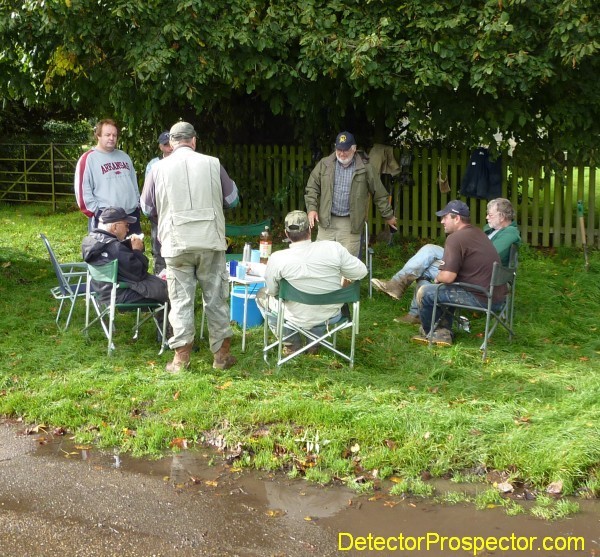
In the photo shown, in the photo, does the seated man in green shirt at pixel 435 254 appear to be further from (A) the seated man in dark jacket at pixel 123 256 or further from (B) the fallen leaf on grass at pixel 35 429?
(B) the fallen leaf on grass at pixel 35 429

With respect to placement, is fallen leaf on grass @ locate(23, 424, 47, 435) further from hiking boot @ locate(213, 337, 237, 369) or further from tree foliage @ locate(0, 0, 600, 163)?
tree foliage @ locate(0, 0, 600, 163)

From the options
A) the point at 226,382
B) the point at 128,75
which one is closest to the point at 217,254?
the point at 226,382

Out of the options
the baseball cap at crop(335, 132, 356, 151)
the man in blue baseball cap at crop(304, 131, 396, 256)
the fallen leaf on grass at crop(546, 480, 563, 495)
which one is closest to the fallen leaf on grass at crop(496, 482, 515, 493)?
the fallen leaf on grass at crop(546, 480, 563, 495)

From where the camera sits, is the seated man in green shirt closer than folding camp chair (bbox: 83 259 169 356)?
No

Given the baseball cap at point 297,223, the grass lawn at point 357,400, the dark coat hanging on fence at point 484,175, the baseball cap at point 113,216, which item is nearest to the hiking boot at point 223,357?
the grass lawn at point 357,400

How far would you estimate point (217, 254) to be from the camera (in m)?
7.11

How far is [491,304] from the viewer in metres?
7.83

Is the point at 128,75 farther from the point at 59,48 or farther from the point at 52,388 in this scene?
the point at 52,388

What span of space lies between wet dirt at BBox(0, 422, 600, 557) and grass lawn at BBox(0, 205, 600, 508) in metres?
0.28

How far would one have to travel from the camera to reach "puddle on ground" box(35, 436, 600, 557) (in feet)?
14.9

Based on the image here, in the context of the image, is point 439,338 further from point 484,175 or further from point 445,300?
point 484,175

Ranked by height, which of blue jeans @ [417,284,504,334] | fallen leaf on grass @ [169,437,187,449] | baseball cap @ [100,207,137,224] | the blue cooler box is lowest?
fallen leaf on grass @ [169,437,187,449]

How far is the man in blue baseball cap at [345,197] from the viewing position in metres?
9.65

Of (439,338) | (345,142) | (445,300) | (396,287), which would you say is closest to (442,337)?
(439,338)
